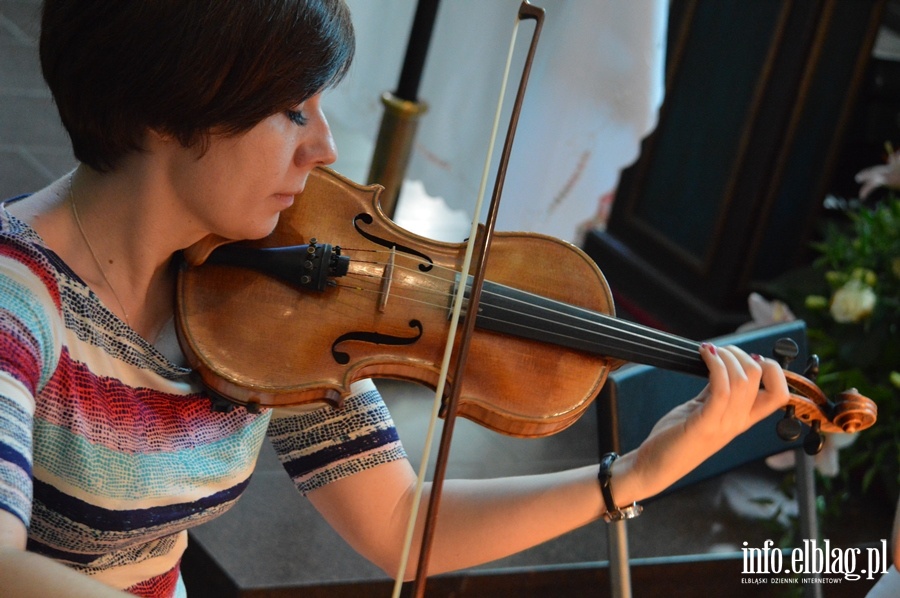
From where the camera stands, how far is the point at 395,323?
1.02m

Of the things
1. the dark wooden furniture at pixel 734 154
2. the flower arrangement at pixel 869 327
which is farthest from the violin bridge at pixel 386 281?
the dark wooden furniture at pixel 734 154

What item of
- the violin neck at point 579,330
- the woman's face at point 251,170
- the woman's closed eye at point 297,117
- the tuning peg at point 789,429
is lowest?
the tuning peg at point 789,429

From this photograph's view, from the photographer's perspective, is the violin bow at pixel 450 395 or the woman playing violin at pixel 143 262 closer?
the violin bow at pixel 450 395

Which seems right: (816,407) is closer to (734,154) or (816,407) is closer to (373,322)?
(373,322)

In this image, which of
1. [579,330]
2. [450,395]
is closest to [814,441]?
[579,330]

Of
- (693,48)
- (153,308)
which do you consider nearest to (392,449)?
(153,308)

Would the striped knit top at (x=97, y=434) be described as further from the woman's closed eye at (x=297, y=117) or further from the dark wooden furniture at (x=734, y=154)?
the dark wooden furniture at (x=734, y=154)

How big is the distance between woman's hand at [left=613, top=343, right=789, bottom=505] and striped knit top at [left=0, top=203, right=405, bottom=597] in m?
0.39

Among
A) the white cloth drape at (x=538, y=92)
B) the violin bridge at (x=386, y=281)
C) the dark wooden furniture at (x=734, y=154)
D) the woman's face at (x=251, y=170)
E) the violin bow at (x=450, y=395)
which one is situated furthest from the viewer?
the dark wooden furniture at (x=734, y=154)

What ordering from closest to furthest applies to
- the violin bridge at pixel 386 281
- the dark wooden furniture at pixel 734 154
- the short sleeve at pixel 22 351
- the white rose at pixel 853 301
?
the short sleeve at pixel 22 351 → the violin bridge at pixel 386 281 → the white rose at pixel 853 301 → the dark wooden furniture at pixel 734 154

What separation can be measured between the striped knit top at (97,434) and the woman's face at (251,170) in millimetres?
122

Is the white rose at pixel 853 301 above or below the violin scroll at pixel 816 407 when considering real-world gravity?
below

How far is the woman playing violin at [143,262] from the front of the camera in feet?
2.63

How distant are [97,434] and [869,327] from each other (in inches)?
64.7
